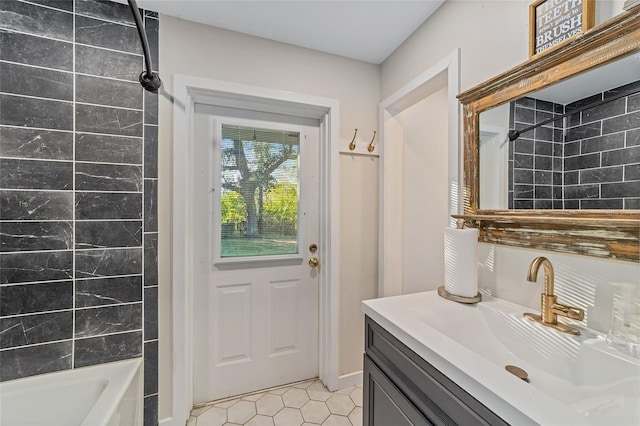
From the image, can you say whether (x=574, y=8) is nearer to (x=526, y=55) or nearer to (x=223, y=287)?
(x=526, y=55)

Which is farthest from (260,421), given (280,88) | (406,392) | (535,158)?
(280,88)

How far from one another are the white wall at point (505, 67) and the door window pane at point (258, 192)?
992 mm

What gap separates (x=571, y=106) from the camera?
86cm

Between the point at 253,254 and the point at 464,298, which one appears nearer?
the point at 464,298

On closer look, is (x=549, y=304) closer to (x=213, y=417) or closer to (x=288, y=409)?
(x=288, y=409)

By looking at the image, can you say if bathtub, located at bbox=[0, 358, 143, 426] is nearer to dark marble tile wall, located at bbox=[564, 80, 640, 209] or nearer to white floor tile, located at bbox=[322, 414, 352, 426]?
white floor tile, located at bbox=[322, 414, 352, 426]

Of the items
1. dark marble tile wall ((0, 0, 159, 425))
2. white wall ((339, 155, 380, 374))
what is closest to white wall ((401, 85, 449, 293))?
white wall ((339, 155, 380, 374))

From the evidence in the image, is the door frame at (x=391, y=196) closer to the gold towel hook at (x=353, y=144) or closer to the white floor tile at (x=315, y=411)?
the gold towel hook at (x=353, y=144)

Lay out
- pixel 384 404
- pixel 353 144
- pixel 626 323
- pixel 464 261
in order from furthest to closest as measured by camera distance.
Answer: pixel 353 144 < pixel 464 261 < pixel 384 404 < pixel 626 323

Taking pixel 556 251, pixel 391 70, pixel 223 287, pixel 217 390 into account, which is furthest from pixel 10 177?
pixel 556 251

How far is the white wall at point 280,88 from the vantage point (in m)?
1.49

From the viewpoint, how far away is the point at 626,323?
2.32ft

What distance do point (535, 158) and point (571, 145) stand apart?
10 centimetres

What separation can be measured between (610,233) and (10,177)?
2.31m
